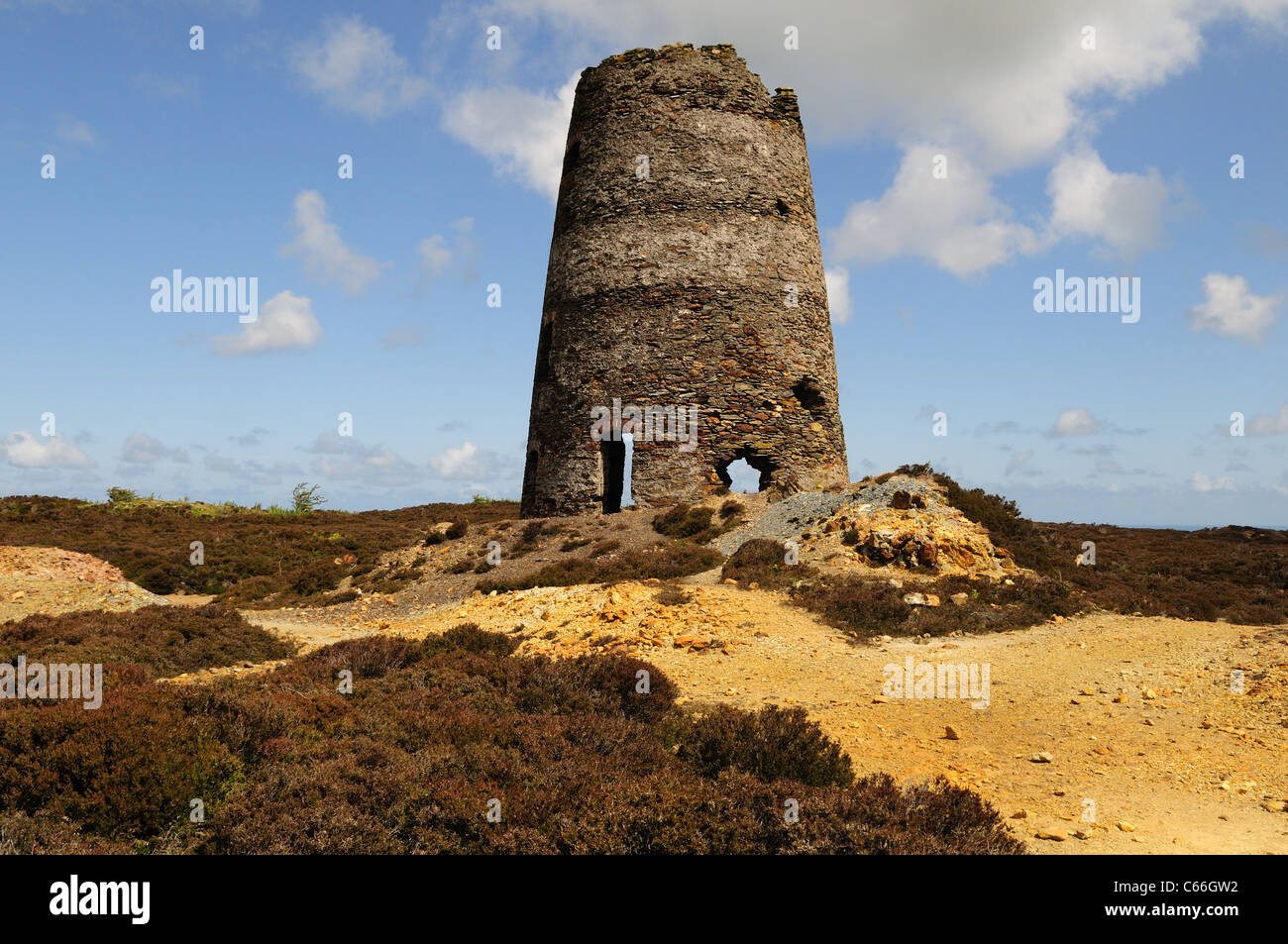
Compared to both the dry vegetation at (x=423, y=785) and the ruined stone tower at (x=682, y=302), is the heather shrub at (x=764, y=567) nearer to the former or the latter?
the ruined stone tower at (x=682, y=302)

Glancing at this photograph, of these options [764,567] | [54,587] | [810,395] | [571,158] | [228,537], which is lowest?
[54,587]

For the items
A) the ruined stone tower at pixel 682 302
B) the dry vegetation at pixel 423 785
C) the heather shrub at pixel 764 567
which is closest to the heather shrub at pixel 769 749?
the dry vegetation at pixel 423 785

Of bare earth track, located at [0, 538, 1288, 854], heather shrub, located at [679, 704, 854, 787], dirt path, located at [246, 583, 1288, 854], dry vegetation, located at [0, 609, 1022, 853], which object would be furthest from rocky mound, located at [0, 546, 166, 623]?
heather shrub, located at [679, 704, 854, 787]

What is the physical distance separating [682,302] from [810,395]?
455 cm

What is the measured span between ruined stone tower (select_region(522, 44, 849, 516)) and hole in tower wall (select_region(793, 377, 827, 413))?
5 cm

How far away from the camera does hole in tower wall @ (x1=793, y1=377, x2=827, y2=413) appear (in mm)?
Result: 23125

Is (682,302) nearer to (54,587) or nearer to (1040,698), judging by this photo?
(1040,698)

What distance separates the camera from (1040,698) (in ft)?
32.6

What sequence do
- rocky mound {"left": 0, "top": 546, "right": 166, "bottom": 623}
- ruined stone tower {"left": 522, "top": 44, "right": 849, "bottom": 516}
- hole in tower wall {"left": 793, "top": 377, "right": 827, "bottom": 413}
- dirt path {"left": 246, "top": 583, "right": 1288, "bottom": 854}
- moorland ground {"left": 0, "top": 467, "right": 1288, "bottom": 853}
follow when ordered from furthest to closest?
hole in tower wall {"left": 793, "top": 377, "right": 827, "bottom": 413} < ruined stone tower {"left": 522, "top": 44, "right": 849, "bottom": 516} < rocky mound {"left": 0, "top": 546, "right": 166, "bottom": 623} < dirt path {"left": 246, "top": 583, "right": 1288, "bottom": 854} < moorland ground {"left": 0, "top": 467, "right": 1288, "bottom": 853}

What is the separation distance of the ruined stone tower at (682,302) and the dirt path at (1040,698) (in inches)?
288

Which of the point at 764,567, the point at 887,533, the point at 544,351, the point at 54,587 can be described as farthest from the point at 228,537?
the point at 887,533

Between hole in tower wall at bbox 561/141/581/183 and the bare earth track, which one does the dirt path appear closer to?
the bare earth track

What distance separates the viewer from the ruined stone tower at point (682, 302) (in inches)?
868
